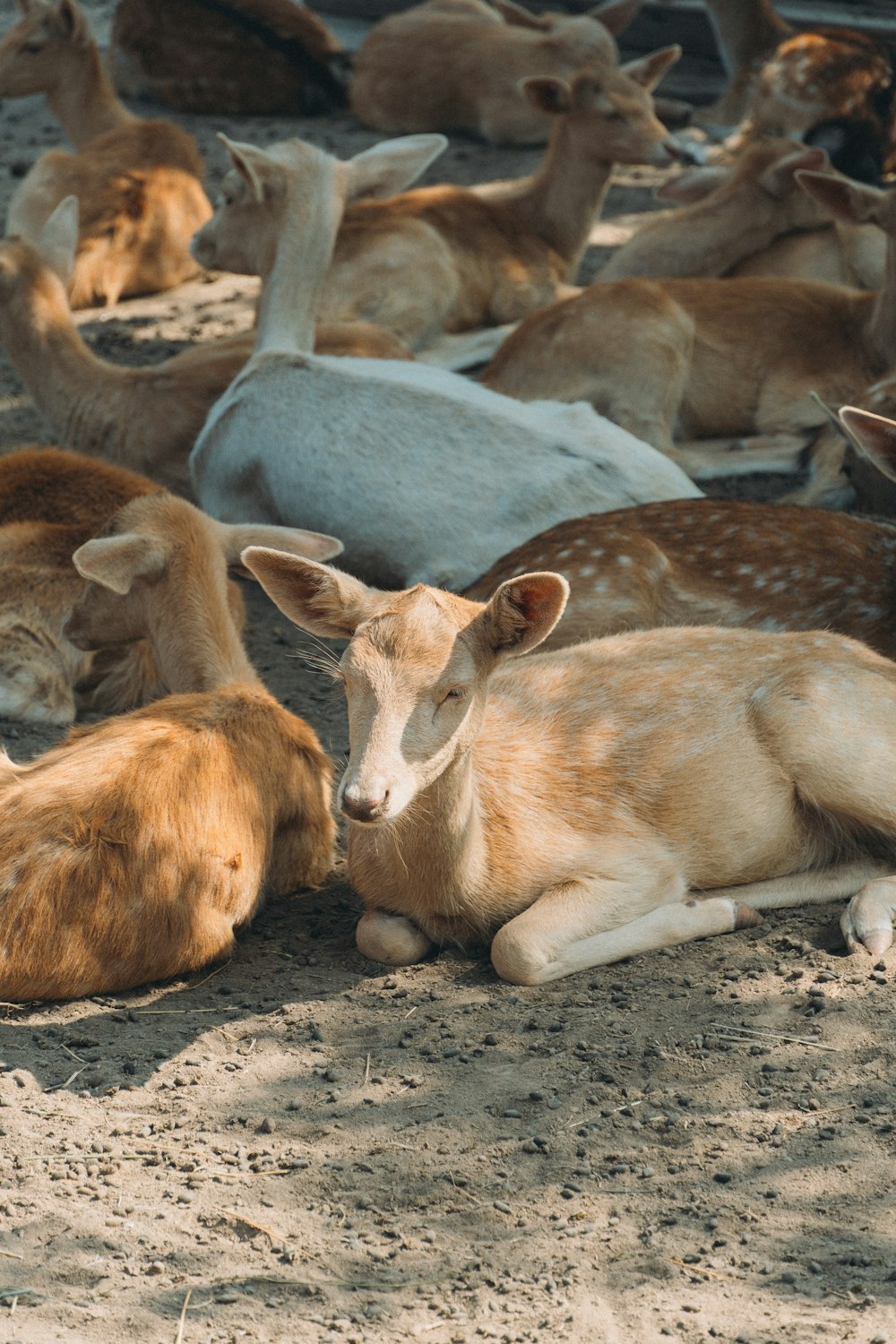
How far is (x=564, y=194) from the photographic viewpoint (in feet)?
32.0

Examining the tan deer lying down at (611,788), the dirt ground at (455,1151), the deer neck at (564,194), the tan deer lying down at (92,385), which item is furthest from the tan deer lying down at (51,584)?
the deer neck at (564,194)

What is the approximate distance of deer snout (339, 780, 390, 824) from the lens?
332 cm

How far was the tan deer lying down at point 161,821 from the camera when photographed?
3896 millimetres

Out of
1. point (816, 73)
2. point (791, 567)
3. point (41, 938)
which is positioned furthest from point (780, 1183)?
point (816, 73)

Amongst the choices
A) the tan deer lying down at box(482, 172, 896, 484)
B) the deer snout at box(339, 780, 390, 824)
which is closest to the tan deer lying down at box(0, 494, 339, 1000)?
the deer snout at box(339, 780, 390, 824)

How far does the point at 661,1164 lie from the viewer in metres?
3.31

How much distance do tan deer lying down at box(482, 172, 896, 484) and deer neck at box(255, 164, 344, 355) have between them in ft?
3.50

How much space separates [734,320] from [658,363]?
58 centimetres

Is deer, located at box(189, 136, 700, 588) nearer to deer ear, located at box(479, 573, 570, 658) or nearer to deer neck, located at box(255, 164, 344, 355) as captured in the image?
deer neck, located at box(255, 164, 344, 355)

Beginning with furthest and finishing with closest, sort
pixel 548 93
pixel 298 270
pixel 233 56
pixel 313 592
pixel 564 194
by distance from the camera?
pixel 233 56 → pixel 564 194 → pixel 548 93 → pixel 298 270 → pixel 313 592

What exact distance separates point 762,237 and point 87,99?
4915mm

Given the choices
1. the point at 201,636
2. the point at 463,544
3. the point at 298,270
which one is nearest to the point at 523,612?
the point at 201,636

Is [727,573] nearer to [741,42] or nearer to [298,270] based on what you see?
[298,270]

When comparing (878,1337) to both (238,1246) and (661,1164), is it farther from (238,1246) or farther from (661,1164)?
(238,1246)
